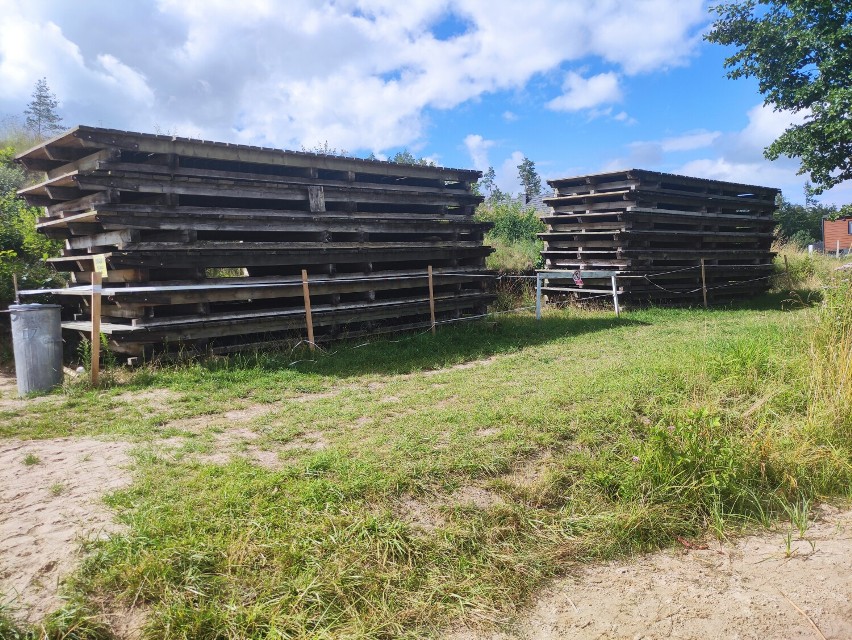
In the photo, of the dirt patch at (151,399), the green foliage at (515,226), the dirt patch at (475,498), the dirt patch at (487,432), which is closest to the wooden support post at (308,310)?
the dirt patch at (151,399)

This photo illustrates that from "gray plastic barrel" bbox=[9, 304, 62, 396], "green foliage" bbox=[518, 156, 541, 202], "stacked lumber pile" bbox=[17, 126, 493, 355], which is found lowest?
"gray plastic barrel" bbox=[9, 304, 62, 396]

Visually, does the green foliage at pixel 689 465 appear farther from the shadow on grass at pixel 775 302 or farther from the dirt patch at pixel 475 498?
the shadow on grass at pixel 775 302

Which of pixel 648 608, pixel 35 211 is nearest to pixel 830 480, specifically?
pixel 648 608

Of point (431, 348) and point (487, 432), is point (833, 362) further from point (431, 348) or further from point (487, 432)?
point (431, 348)

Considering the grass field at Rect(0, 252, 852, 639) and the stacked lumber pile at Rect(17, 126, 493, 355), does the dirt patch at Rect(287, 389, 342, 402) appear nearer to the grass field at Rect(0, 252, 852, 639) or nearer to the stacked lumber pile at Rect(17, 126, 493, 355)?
the grass field at Rect(0, 252, 852, 639)

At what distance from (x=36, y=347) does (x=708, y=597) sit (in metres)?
7.77

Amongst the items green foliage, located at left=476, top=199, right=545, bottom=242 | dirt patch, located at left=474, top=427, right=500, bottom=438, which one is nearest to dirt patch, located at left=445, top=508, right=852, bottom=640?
dirt patch, located at left=474, top=427, right=500, bottom=438

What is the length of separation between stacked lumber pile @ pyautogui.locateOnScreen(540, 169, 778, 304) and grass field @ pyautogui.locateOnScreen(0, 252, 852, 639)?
737 centimetres

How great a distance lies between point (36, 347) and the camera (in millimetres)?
6867

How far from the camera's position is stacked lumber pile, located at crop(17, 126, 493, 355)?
7.76m

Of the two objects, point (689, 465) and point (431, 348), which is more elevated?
point (431, 348)

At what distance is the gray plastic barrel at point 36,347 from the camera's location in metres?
6.81

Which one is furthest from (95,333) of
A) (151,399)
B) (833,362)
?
(833,362)

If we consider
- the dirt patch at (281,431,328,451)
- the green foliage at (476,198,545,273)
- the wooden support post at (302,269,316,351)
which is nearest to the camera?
the dirt patch at (281,431,328,451)
